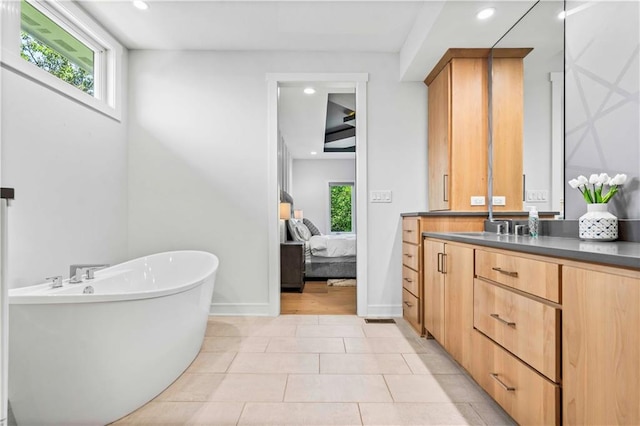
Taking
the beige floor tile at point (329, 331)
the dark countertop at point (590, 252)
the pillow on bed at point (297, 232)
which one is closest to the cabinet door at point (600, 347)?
the dark countertop at point (590, 252)

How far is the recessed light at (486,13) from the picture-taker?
6.70 ft

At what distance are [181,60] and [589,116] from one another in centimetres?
324

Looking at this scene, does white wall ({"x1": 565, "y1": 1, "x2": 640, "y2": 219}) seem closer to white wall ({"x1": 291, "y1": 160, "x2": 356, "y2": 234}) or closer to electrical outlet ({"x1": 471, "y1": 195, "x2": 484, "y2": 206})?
electrical outlet ({"x1": 471, "y1": 195, "x2": 484, "y2": 206})

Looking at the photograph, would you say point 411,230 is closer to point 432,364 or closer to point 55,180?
point 432,364

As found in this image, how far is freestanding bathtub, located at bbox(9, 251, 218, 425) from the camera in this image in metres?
1.32

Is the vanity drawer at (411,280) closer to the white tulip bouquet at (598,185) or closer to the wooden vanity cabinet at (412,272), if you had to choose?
the wooden vanity cabinet at (412,272)

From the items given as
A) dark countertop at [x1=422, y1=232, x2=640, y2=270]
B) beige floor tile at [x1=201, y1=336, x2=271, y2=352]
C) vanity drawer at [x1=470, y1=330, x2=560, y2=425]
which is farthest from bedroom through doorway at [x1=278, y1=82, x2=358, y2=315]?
dark countertop at [x1=422, y1=232, x2=640, y2=270]

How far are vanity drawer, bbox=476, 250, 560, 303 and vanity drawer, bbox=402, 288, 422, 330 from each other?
1059mm

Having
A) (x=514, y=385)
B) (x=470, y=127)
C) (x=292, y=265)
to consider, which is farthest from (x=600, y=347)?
(x=292, y=265)

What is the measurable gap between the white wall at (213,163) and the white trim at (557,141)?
4.73ft

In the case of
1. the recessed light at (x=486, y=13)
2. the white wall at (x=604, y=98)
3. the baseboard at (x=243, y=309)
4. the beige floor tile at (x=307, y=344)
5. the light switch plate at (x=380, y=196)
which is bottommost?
the beige floor tile at (x=307, y=344)

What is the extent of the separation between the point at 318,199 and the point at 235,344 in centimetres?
633

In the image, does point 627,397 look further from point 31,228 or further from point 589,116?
point 31,228

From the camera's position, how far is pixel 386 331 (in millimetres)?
2619
